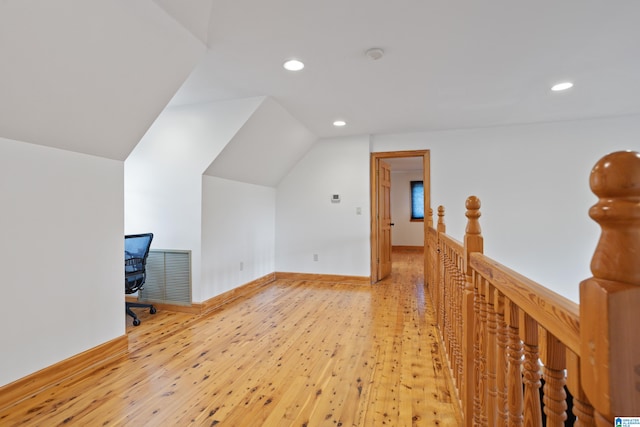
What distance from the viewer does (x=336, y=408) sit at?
1.77 meters

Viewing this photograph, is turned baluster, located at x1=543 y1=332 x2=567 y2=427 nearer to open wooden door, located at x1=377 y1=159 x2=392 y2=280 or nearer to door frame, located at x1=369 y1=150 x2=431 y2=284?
door frame, located at x1=369 y1=150 x2=431 y2=284

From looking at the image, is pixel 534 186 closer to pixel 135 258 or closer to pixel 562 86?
pixel 562 86

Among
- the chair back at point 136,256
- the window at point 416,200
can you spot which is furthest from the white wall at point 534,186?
the window at point 416,200

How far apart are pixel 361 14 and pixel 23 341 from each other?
2862 mm

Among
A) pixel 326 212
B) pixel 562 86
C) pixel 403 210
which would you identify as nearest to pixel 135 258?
pixel 326 212

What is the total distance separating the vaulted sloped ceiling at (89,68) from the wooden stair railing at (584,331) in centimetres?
223

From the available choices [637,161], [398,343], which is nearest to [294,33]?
Result: [637,161]

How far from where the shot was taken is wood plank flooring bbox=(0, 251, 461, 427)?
5.59 feet

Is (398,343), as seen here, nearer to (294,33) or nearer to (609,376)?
(609,376)

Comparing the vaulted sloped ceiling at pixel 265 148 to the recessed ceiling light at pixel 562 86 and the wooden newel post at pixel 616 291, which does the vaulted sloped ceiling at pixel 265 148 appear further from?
the wooden newel post at pixel 616 291

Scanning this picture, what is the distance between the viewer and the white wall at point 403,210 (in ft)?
29.4

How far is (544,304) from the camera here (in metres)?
0.66

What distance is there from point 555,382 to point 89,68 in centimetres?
253

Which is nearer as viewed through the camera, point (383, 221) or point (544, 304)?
point (544, 304)
